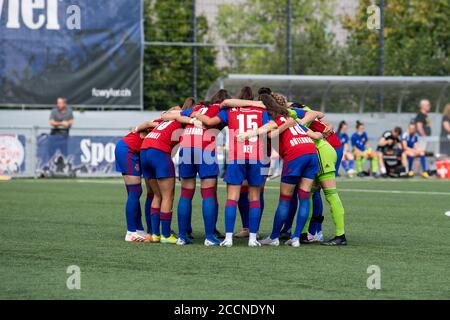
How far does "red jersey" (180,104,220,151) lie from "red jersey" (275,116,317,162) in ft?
2.56

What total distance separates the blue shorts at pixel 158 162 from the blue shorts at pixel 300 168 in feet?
4.54

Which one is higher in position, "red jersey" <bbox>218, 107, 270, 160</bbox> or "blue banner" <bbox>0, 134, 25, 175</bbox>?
"red jersey" <bbox>218, 107, 270, 160</bbox>

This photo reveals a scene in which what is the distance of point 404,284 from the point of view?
31.7ft

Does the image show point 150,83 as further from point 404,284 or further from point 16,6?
point 404,284

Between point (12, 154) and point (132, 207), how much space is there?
55.9 ft

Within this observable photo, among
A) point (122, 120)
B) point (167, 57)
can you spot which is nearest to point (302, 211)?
point (122, 120)

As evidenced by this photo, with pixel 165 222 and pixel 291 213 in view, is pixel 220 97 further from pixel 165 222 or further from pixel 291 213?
pixel 291 213

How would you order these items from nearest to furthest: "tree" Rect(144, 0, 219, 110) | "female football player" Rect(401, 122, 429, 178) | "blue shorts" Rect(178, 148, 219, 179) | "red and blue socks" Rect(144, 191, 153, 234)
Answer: "blue shorts" Rect(178, 148, 219, 179), "red and blue socks" Rect(144, 191, 153, 234), "female football player" Rect(401, 122, 429, 178), "tree" Rect(144, 0, 219, 110)

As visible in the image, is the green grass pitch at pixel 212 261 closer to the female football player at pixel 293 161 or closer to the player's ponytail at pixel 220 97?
the female football player at pixel 293 161

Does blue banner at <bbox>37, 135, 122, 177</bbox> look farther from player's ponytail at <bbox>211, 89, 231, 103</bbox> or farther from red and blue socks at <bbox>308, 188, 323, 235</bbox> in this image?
player's ponytail at <bbox>211, 89, 231, 103</bbox>

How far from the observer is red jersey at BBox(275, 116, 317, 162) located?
12.7 meters

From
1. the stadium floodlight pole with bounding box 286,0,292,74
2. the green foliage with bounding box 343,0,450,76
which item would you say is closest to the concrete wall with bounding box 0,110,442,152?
the stadium floodlight pole with bounding box 286,0,292,74
